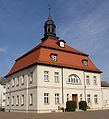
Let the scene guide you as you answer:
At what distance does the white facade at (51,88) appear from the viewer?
31922mm

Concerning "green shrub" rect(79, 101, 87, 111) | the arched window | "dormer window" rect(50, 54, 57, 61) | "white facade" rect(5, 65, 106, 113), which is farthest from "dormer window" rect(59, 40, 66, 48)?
"green shrub" rect(79, 101, 87, 111)

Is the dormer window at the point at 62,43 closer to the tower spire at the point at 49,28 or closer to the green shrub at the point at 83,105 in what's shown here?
the tower spire at the point at 49,28

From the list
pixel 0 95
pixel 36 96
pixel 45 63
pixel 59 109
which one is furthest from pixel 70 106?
pixel 0 95

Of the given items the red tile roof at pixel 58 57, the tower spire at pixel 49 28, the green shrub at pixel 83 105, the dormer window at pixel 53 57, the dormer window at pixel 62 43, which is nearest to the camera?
the red tile roof at pixel 58 57

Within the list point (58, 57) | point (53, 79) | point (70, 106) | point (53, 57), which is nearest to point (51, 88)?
point (53, 79)

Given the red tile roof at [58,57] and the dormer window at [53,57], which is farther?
the dormer window at [53,57]

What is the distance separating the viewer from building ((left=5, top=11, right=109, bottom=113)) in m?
32.2

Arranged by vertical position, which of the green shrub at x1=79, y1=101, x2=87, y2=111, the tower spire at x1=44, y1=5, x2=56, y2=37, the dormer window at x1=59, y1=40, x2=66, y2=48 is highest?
the tower spire at x1=44, y1=5, x2=56, y2=37

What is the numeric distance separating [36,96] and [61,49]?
9.18 meters

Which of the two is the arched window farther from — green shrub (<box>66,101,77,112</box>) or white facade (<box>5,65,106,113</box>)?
green shrub (<box>66,101,77,112</box>)

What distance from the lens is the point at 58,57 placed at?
3544cm

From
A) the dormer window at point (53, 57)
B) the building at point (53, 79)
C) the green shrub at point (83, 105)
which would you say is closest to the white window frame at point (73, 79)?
the building at point (53, 79)

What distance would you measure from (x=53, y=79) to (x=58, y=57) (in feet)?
12.8

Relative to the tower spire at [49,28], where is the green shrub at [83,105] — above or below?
below
